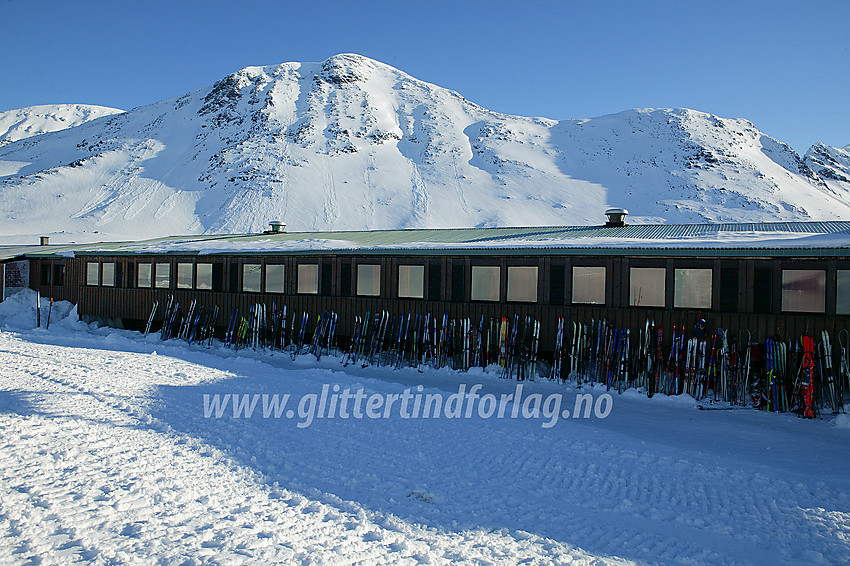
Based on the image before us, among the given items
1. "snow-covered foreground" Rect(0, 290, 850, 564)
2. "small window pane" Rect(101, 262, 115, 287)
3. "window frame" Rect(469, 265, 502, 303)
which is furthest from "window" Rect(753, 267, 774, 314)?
"small window pane" Rect(101, 262, 115, 287)

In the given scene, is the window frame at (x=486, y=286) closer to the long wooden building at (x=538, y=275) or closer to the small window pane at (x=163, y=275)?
the long wooden building at (x=538, y=275)

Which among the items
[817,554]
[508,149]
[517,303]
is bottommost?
[817,554]

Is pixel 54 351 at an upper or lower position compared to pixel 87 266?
lower

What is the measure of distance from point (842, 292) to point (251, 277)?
14300 mm

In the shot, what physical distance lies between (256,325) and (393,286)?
434cm

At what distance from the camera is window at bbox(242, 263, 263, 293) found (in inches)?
639

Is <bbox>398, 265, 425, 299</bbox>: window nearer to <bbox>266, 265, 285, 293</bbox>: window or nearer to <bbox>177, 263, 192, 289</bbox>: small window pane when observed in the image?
<bbox>266, 265, 285, 293</bbox>: window

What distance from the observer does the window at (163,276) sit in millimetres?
17967

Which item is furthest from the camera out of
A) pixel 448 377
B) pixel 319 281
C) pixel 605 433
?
pixel 319 281

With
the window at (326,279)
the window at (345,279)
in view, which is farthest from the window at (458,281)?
the window at (326,279)

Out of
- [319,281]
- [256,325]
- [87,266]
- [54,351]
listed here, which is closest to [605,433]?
[319,281]

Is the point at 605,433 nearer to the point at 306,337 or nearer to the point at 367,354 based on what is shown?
the point at 367,354

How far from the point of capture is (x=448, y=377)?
477 inches

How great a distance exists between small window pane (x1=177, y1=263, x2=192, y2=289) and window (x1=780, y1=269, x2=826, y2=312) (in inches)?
629
